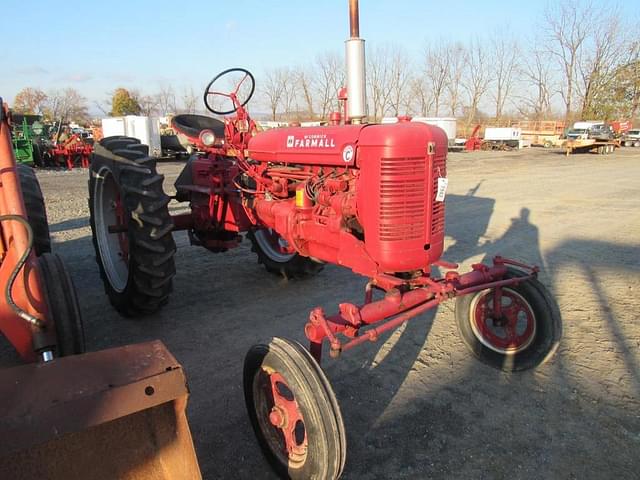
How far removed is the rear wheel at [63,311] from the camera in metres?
2.29

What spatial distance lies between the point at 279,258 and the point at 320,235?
4.98 feet

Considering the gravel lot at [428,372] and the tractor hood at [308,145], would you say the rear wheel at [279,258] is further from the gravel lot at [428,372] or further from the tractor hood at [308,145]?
the tractor hood at [308,145]

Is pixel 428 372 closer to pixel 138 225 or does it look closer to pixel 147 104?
pixel 138 225

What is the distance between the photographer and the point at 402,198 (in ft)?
8.14

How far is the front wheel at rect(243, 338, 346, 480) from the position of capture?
1892 millimetres

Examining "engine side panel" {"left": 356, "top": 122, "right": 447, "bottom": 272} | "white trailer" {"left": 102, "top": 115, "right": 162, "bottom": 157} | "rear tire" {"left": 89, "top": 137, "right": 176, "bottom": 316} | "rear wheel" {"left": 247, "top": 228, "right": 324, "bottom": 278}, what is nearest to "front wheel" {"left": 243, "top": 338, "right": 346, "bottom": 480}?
"engine side panel" {"left": 356, "top": 122, "right": 447, "bottom": 272}

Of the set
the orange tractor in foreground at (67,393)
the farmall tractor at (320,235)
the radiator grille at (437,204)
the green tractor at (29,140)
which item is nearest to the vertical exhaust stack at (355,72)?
the farmall tractor at (320,235)

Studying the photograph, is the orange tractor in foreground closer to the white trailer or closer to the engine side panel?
the engine side panel

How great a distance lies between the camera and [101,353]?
171 centimetres

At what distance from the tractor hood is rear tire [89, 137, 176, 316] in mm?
795

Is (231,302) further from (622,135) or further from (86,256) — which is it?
(622,135)

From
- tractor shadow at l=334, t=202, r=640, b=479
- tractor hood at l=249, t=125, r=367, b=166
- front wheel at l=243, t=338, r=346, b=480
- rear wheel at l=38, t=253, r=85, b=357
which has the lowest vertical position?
tractor shadow at l=334, t=202, r=640, b=479

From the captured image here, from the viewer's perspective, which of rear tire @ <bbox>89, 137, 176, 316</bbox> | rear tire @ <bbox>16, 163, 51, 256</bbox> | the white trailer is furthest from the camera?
the white trailer

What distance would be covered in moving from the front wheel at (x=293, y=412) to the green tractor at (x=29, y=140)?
14711 mm
